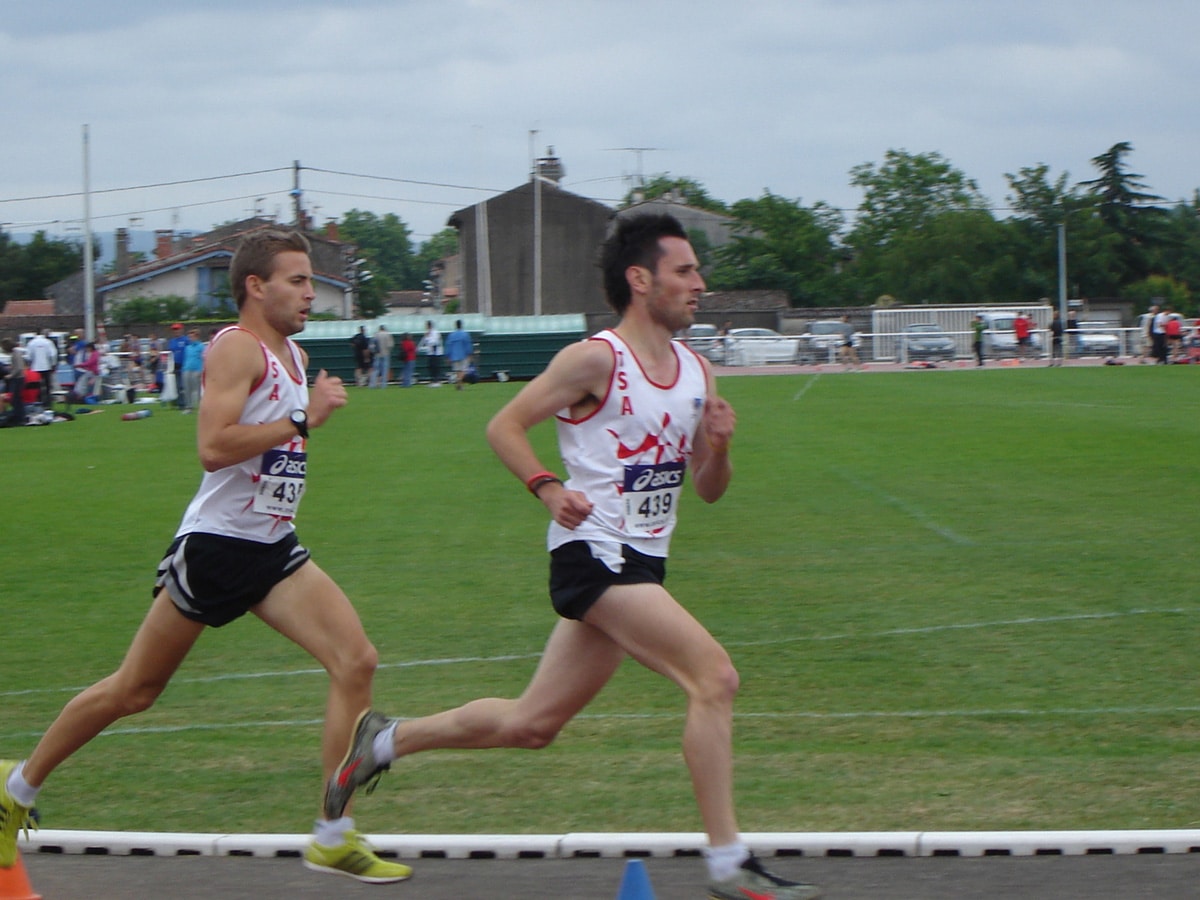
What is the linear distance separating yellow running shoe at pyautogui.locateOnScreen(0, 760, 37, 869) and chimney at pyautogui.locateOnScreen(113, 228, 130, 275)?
3859 inches

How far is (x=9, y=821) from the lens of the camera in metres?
4.66

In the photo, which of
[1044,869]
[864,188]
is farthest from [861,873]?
[864,188]

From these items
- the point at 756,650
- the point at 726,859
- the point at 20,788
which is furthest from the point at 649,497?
the point at 756,650

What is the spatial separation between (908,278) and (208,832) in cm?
9608

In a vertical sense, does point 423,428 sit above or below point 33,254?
below

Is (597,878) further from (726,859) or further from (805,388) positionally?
(805,388)

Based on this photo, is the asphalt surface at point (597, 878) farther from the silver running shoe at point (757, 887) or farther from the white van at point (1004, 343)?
the white van at point (1004, 343)

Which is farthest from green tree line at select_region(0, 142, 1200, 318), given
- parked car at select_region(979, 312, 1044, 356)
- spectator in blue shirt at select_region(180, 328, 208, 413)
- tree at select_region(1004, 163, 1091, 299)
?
spectator in blue shirt at select_region(180, 328, 208, 413)

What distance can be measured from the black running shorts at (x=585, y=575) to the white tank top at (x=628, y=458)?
0.03m

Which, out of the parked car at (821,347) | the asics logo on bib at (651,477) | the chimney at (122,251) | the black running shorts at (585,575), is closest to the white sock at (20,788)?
the black running shorts at (585,575)

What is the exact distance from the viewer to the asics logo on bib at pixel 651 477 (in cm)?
453

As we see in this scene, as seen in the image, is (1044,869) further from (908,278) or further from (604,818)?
(908,278)

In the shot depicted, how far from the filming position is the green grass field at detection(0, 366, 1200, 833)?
5.54 m

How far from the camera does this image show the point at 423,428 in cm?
2603
